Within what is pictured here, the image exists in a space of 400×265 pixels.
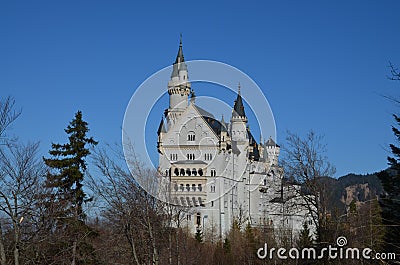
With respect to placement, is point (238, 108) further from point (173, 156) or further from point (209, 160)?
point (173, 156)

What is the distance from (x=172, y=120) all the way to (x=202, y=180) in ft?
40.6

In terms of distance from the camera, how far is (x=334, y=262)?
21859mm

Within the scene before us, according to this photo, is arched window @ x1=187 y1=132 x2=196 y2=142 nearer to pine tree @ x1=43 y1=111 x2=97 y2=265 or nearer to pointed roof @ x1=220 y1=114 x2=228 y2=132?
pointed roof @ x1=220 y1=114 x2=228 y2=132

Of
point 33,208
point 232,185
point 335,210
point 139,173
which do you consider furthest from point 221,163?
point 33,208

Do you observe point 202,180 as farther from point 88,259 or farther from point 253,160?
point 88,259

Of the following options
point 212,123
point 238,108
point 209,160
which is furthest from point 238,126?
point 209,160

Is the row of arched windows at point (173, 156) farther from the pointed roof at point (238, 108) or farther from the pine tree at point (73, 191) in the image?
the pine tree at point (73, 191)

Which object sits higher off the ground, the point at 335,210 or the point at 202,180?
the point at 202,180

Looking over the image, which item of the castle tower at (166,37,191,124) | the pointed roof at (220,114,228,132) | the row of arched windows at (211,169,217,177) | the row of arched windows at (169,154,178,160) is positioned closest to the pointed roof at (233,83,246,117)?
the pointed roof at (220,114,228,132)

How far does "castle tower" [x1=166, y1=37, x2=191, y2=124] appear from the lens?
73.8 meters

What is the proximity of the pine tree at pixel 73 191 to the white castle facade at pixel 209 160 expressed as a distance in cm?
3496

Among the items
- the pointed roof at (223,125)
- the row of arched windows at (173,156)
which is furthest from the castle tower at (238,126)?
the row of arched windows at (173,156)

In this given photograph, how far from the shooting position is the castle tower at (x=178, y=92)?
242 ft

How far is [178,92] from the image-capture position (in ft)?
250
